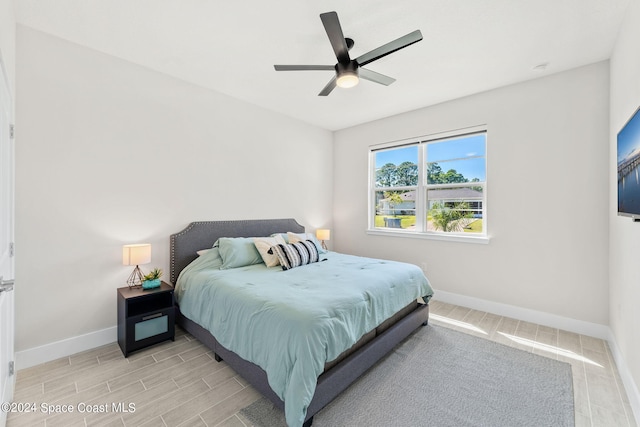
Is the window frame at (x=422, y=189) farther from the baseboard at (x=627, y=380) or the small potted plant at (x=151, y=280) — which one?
the small potted plant at (x=151, y=280)

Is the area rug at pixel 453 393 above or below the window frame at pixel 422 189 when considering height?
below

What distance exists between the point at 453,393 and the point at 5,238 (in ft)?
10.6

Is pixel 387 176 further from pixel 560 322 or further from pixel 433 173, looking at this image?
pixel 560 322

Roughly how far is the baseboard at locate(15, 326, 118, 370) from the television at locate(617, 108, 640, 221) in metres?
4.33

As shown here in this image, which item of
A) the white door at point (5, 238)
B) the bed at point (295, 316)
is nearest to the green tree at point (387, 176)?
the bed at point (295, 316)

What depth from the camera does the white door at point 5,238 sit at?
154 centimetres

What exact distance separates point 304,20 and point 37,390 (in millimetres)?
3470

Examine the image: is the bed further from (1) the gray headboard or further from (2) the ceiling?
(2) the ceiling

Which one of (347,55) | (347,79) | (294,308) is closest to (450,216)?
(347,79)

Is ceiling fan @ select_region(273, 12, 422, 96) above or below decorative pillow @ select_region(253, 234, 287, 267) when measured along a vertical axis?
above

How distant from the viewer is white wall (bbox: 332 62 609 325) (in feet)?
9.38

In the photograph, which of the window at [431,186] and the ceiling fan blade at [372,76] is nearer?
the ceiling fan blade at [372,76]

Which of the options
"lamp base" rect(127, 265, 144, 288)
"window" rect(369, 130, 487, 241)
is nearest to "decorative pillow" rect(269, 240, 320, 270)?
"lamp base" rect(127, 265, 144, 288)

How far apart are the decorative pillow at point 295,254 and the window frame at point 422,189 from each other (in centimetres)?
167
